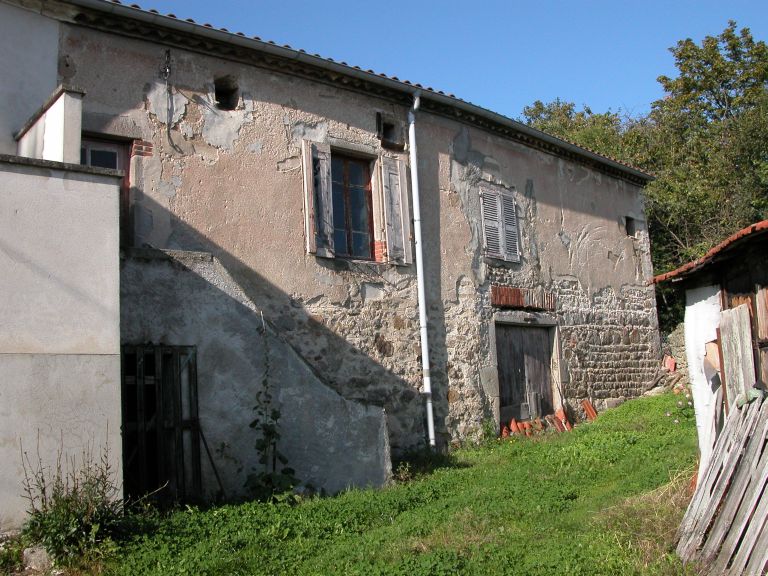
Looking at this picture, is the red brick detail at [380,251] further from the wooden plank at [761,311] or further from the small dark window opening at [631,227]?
the small dark window opening at [631,227]

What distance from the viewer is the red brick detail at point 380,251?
9977mm

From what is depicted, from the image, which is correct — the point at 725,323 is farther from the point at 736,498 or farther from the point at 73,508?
the point at 73,508

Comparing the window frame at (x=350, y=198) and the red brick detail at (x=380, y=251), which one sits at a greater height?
the window frame at (x=350, y=198)

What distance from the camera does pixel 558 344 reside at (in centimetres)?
1224

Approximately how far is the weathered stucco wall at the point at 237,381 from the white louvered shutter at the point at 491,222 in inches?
167

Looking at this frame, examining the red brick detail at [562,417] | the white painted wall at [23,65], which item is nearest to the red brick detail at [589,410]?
the red brick detail at [562,417]

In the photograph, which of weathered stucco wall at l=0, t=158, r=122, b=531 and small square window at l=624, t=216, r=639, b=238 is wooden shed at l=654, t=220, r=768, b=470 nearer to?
weathered stucco wall at l=0, t=158, r=122, b=531

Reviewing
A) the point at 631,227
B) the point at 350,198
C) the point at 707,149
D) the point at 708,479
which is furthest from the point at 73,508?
the point at 707,149

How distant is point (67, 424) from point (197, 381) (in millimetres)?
1582

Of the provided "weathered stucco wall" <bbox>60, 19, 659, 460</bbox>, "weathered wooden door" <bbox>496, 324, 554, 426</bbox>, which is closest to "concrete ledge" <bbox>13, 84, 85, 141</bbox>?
"weathered stucco wall" <bbox>60, 19, 659, 460</bbox>

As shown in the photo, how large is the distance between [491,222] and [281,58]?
3.96 metres

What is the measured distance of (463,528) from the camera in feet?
20.0

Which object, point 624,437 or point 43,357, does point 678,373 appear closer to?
point 624,437

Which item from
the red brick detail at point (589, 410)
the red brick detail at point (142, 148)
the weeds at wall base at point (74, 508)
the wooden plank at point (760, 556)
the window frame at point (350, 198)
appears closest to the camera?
the wooden plank at point (760, 556)
